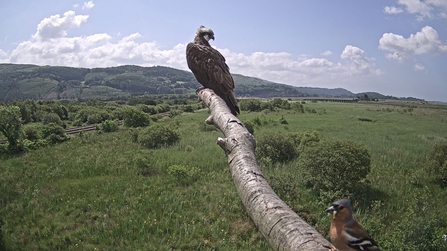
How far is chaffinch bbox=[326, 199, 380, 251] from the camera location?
1456 mm

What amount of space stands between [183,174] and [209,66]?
11.0m

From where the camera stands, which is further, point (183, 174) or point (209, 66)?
point (183, 174)

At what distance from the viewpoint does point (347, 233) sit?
1527 millimetres

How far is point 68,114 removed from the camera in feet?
176

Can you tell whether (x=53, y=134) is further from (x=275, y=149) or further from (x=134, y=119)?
(x=275, y=149)

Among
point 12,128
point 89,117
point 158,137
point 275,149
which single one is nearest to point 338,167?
point 275,149

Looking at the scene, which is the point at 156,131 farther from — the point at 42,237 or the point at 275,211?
the point at 275,211

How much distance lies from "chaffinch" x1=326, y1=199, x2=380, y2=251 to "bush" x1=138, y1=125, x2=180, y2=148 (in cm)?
2250

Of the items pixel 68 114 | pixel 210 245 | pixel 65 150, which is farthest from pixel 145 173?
pixel 68 114

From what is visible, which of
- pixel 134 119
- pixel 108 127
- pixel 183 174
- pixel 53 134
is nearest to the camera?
pixel 183 174

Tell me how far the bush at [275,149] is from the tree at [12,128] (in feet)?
69.7

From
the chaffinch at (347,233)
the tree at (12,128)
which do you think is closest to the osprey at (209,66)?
the chaffinch at (347,233)

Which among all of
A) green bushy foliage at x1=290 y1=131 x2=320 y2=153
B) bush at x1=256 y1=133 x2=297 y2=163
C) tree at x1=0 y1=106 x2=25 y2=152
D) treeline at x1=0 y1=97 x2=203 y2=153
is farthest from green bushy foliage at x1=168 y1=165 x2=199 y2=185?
tree at x1=0 y1=106 x2=25 y2=152

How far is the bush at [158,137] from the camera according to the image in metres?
24.1
